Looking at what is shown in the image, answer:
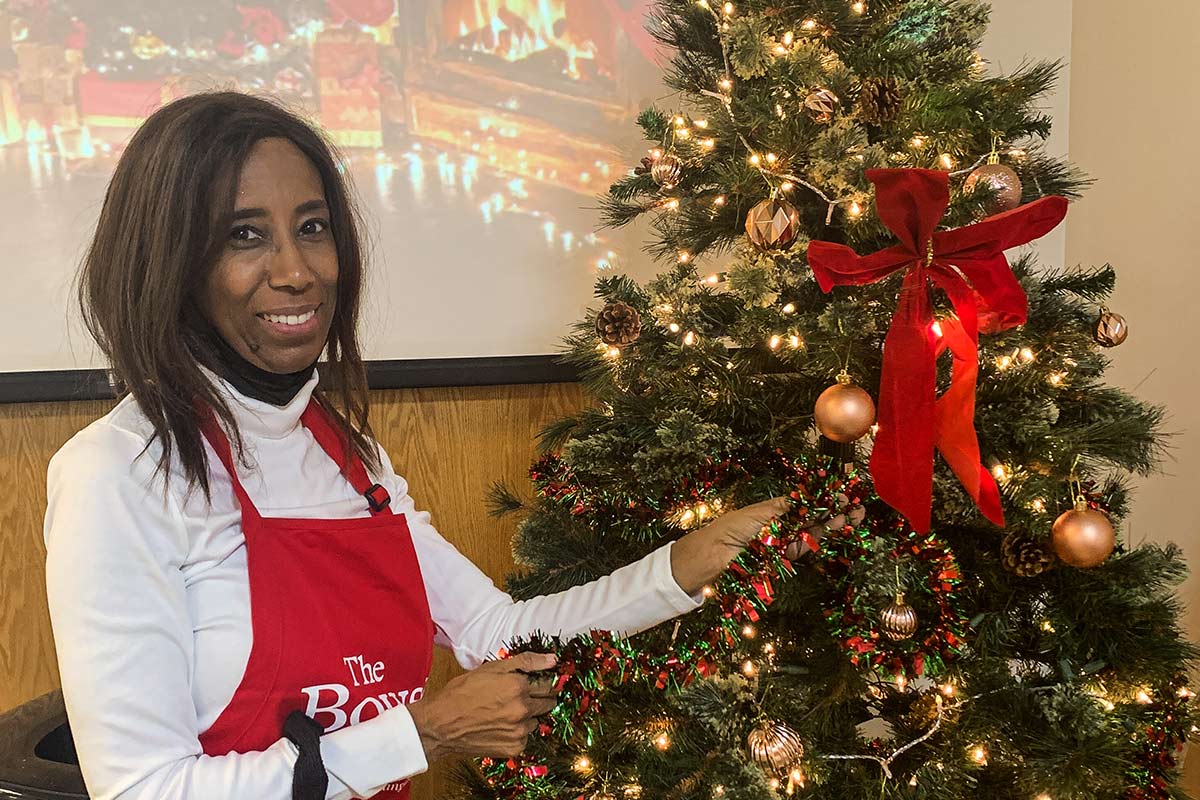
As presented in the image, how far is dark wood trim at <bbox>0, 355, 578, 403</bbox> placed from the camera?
1.55 meters

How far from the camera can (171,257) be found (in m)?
0.95

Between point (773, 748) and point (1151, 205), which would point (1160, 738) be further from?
point (1151, 205)

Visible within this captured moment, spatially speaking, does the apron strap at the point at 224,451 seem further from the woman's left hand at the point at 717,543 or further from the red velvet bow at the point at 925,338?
the red velvet bow at the point at 925,338

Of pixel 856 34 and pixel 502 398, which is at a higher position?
pixel 856 34

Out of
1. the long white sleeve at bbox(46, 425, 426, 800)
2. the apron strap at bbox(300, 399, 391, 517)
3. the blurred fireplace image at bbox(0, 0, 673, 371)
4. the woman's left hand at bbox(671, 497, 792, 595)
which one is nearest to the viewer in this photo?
the long white sleeve at bbox(46, 425, 426, 800)

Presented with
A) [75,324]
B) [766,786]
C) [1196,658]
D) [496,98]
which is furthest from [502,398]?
[1196,658]

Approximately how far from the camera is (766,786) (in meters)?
0.92

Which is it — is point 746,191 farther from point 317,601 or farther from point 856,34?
point 317,601

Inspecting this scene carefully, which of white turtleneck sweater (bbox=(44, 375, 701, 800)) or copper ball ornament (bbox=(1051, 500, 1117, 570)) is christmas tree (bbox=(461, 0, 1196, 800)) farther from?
white turtleneck sweater (bbox=(44, 375, 701, 800))

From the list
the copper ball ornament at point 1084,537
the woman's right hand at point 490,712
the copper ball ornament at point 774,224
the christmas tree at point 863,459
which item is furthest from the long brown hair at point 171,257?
the copper ball ornament at point 1084,537

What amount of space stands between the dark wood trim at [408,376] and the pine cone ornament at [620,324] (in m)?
0.47

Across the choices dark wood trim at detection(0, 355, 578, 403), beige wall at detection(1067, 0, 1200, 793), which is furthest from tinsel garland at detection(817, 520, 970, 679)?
beige wall at detection(1067, 0, 1200, 793)

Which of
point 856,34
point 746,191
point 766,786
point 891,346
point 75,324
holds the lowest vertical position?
point 766,786

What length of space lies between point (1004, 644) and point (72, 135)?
1617mm
